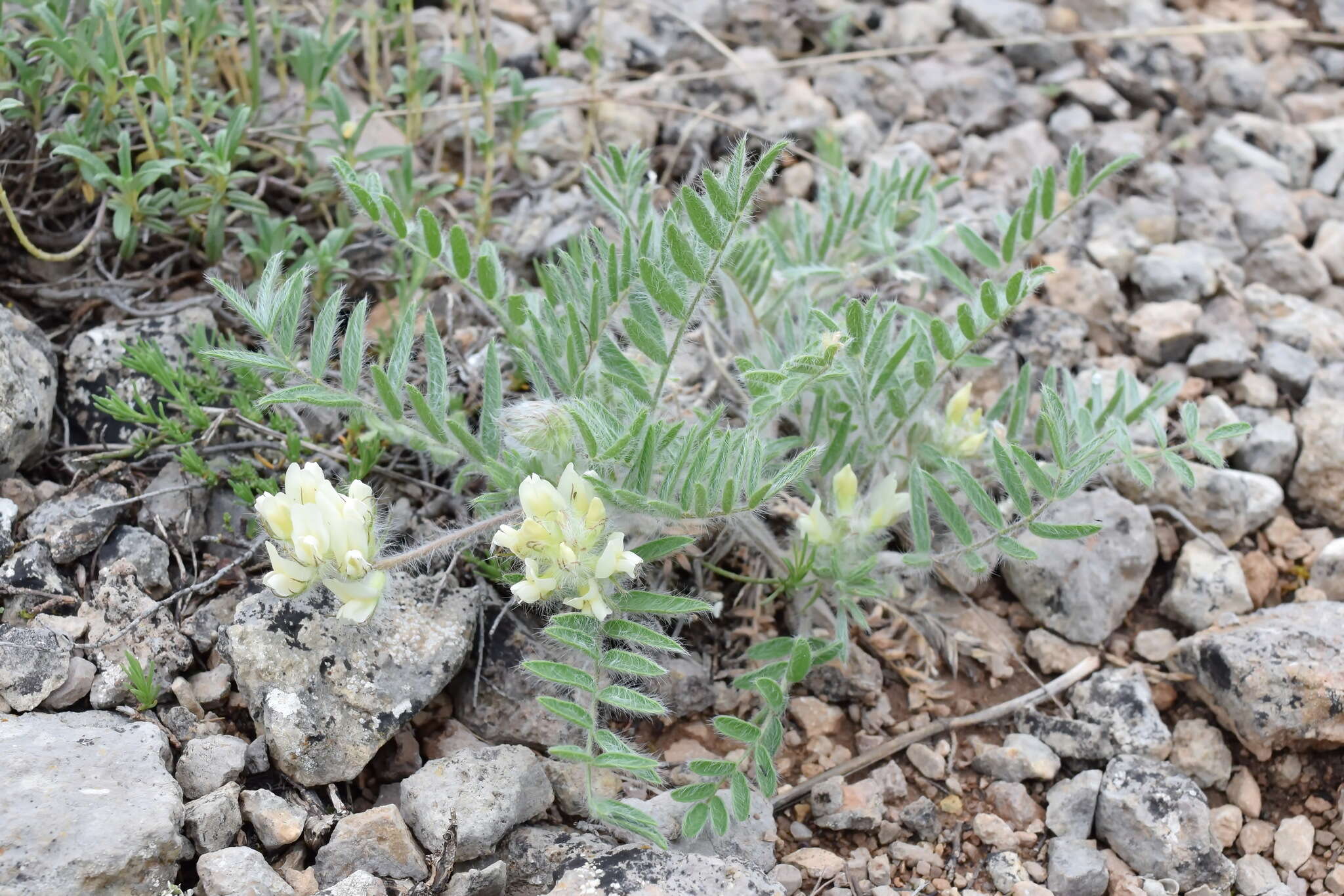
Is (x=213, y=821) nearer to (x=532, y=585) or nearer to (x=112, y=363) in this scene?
(x=532, y=585)

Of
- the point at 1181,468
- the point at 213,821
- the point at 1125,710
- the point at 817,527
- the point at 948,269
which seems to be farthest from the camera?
the point at 948,269

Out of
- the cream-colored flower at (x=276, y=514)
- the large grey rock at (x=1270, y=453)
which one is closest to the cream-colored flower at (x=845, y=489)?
the cream-colored flower at (x=276, y=514)

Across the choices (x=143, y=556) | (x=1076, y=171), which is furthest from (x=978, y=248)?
(x=143, y=556)

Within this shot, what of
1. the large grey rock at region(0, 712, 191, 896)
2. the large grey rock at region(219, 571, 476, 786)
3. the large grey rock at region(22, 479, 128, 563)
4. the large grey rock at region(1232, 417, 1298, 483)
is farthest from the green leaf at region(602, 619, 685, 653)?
the large grey rock at region(1232, 417, 1298, 483)

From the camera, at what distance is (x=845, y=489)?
8.72 ft

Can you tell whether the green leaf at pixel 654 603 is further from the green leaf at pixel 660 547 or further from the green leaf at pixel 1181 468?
the green leaf at pixel 1181 468

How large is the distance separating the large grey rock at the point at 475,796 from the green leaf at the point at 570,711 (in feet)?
0.75

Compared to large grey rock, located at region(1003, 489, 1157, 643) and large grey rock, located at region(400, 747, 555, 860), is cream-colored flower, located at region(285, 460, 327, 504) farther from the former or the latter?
large grey rock, located at region(1003, 489, 1157, 643)

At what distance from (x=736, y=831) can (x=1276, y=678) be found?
125 centimetres

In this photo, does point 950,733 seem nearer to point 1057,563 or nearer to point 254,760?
point 1057,563

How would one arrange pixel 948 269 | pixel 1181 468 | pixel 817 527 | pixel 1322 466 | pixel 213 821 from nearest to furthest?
pixel 213 821, pixel 1181 468, pixel 817 527, pixel 948 269, pixel 1322 466

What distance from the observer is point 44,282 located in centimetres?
324

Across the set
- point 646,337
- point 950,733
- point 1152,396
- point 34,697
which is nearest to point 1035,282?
point 1152,396

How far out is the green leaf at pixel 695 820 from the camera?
2.32 m
